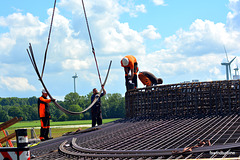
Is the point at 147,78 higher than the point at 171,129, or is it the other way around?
the point at 147,78

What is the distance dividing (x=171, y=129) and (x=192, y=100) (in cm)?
190

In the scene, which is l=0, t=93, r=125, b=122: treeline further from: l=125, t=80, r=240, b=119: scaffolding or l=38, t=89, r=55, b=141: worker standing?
l=125, t=80, r=240, b=119: scaffolding

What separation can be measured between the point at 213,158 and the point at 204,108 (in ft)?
15.6

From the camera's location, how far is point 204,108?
35.1 ft

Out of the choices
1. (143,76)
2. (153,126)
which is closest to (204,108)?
(153,126)

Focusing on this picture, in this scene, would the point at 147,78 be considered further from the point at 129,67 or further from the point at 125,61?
the point at 125,61

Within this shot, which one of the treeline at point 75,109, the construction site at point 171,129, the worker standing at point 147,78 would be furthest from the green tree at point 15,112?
the construction site at point 171,129

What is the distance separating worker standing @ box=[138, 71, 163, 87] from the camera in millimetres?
16797

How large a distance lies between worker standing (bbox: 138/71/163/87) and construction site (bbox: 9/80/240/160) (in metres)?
3.37

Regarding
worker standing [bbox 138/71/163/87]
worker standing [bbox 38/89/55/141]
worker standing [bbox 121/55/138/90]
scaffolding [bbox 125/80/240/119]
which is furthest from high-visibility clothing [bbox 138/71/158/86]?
scaffolding [bbox 125/80/240/119]

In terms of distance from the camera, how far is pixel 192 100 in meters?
11.0

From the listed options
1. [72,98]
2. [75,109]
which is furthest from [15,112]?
[75,109]

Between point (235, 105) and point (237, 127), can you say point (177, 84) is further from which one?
point (237, 127)

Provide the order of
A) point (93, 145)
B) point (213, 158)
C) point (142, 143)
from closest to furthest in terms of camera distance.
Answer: point (213, 158), point (142, 143), point (93, 145)
